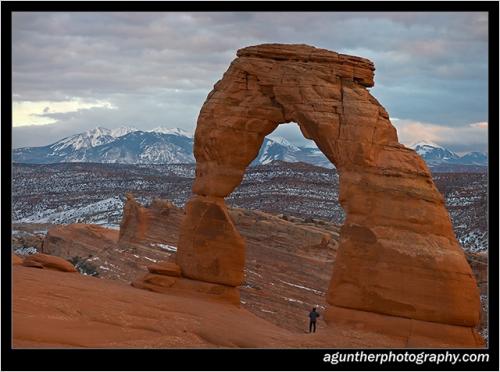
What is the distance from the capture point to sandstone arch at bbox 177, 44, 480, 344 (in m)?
19.3

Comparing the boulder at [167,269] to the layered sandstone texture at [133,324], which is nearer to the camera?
the layered sandstone texture at [133,324]

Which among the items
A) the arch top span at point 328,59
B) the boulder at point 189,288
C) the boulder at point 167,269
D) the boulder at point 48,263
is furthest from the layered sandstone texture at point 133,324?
the arch top span at point 328,59

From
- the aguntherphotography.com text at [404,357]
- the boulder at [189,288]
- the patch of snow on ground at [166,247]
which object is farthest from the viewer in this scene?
the patch of snow on ground at [166,247]

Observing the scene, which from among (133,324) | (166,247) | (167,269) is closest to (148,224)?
(166,247)

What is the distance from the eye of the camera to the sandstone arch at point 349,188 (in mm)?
19297

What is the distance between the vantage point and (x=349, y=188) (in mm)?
20562

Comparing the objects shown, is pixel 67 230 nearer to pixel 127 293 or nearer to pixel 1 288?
pixel 127 293

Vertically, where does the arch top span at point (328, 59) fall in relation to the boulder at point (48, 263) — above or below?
above

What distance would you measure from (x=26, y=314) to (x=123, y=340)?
242cm

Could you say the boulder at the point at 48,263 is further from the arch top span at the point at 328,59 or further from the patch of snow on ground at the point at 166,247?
the patch of snow on ground at the point at 166,247

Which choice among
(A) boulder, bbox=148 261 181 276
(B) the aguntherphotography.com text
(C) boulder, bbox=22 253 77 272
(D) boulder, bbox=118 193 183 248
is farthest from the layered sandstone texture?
(D) boulder, bbox=118 193 183 248

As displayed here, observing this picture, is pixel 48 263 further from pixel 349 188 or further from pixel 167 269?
pixel 349 188

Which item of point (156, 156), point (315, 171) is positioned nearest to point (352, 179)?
point (315, 171)

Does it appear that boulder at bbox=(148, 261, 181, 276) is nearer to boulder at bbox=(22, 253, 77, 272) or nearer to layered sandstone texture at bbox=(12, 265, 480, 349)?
layered sandstone texture at bbox=(12, 265, 480, 349)
